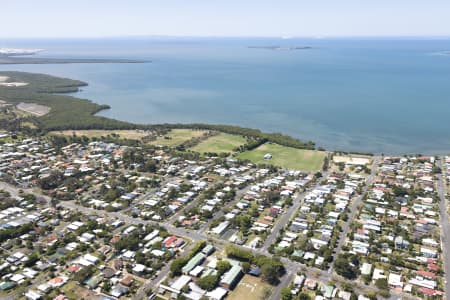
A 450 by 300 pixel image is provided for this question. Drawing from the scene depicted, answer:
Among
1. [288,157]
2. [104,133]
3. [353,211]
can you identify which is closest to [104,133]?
[104,133]

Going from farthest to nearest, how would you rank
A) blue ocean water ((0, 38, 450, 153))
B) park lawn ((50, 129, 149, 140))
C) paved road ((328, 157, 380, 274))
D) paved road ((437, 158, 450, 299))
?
blue ocean water ((0, 38, 450, 153)) < park lawn ((50, 129, 149, 140)) < paved road ((328, 157, 380, 274)) < paved road ((437, 158, 450, 299))

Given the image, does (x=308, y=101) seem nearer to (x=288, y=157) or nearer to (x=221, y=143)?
(x=221, y=143)

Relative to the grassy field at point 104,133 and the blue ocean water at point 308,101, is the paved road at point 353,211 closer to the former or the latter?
the blue ocean water at point 308,101

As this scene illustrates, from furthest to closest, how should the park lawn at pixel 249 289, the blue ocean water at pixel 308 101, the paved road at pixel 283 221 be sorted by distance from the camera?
the blue ocean water at pixel 308 101, the paved road at pixel 283 221, the park lawn at pixel 249 289

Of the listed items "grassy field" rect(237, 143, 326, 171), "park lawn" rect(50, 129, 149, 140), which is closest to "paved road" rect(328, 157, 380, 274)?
"grassy field" rect(237, 143, 326, 171)

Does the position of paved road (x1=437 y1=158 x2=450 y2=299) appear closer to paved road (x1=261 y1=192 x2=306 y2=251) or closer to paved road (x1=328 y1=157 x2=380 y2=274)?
paved road (x1=328 y1=157 x2=380 y2=274)

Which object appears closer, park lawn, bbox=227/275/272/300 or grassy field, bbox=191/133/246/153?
park lawn, bbox=227/275/272/300

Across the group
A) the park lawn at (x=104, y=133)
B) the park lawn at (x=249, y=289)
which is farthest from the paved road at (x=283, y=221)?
the park lawn at (x=104, y=133)
